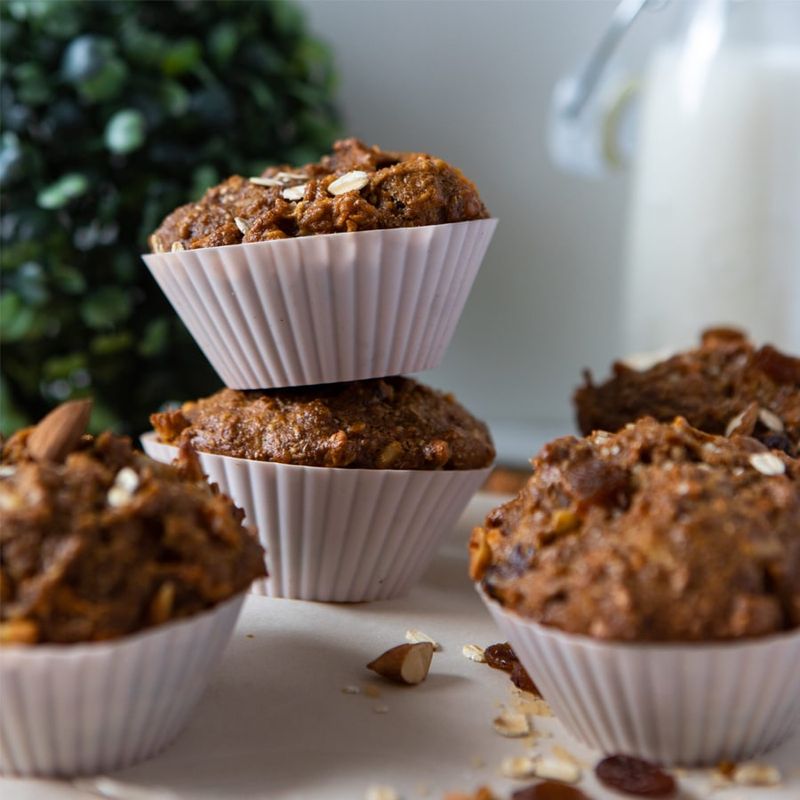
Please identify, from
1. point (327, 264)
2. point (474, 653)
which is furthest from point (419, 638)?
point (327, 264)

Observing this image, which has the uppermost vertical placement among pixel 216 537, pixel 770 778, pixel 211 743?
pixel 216 537

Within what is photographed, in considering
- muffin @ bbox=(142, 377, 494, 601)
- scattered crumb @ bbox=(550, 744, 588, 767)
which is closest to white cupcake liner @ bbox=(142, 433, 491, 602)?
muffin @ bbox=(142, 377, 494, 601)

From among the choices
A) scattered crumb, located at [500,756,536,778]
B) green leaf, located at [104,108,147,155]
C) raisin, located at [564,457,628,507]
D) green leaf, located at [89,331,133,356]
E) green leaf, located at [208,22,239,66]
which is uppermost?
green leaf, located at [208,22,239,66]

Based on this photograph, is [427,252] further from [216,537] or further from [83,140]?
[83,140]

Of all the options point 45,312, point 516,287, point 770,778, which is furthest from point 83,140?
point 770,778

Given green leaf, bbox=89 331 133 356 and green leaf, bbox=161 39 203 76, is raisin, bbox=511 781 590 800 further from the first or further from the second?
green leaf, bbox=161 39 203 76

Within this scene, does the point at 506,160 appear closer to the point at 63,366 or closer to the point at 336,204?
the point at 63,366

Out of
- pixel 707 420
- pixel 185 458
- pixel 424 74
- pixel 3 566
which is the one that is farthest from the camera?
pixel 424 74
